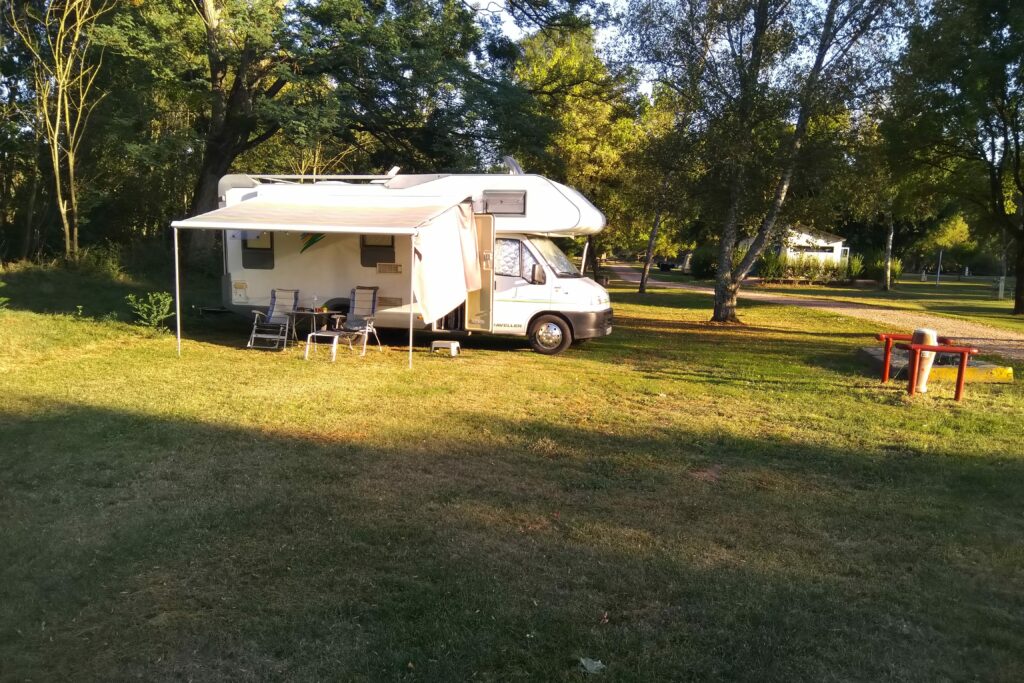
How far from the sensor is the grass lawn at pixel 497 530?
126 inches

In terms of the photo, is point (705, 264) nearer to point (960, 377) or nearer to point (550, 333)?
point (550, 333)

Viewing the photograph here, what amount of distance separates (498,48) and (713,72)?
247 inches

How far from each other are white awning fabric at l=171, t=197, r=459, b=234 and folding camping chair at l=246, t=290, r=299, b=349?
1510mm

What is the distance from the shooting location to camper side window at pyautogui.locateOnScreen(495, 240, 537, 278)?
11.4m

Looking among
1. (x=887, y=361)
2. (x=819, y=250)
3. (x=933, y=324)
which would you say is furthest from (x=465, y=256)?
(x=819, y=250)

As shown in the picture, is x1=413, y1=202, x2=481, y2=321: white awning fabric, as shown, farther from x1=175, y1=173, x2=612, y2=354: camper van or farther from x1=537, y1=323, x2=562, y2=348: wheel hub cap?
x1=537, y1=323, x2=562, y2=348: wheel hub cap

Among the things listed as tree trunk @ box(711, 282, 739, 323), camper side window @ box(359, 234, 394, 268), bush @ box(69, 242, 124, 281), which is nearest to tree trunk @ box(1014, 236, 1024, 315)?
tree trunk @ box(711, 282, 739, 323)

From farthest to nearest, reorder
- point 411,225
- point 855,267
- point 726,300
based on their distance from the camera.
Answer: point 855,267, point 726,300, point 411,225

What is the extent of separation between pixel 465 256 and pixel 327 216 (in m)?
2.07

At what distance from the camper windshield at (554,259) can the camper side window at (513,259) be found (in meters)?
0.24

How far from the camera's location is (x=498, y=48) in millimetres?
18984

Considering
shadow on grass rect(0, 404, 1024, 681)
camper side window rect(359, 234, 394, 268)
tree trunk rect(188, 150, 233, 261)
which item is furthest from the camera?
tree trunk rect(188, 150, 233, 261)

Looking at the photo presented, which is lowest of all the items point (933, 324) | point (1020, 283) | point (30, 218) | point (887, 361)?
point (933, 324)

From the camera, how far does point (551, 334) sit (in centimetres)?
1161
